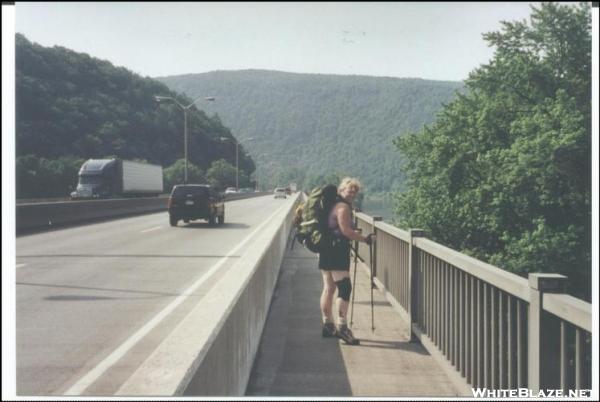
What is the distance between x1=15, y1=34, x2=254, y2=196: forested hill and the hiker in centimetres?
2781

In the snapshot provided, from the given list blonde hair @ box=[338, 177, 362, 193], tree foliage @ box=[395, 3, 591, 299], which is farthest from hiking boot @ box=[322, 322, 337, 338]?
tree foliage @ box=[395, 3, 591, 299]

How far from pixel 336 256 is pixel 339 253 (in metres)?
0.04

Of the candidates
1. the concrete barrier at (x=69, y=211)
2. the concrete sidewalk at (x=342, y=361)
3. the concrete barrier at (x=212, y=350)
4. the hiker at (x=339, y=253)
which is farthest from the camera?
the concrete barrier at (x=69, y=211)

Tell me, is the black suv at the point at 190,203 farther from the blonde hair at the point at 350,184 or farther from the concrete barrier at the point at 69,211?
the blonde hair at the point at 350,184

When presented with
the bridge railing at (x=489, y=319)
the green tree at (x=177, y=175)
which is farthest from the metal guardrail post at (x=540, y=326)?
the green tree at (x=177, y=175)

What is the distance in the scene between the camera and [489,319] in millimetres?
4562

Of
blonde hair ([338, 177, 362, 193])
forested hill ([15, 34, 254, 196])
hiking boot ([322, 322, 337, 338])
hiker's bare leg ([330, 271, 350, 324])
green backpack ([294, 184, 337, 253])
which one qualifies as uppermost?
forested hill ([15, 34, 254, 196])

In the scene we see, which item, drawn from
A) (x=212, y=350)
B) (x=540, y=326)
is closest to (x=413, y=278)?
(x=540, y=326)

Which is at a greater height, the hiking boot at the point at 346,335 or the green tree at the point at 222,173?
the green tree at the point at 222,173

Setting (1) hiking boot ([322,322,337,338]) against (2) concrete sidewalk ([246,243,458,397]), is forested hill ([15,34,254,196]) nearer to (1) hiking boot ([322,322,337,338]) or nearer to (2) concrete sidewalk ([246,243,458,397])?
(2) concrete sidewalk ([246,243,458,397])

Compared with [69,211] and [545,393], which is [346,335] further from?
[69,211]

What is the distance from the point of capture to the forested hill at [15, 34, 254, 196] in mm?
46812

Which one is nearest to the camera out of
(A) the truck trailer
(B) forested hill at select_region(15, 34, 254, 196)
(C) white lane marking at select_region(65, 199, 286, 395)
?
(C) white lane marking at select_region(65, 199, 286, 395)

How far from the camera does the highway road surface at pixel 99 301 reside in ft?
19.0
